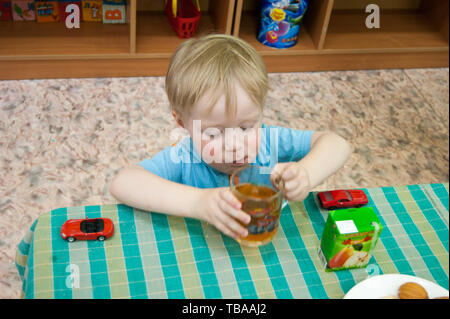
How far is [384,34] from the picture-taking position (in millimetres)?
2367

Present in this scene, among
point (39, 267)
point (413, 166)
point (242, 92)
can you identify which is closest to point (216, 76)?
point (242, 92)

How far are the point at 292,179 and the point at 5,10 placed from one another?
1768 mm

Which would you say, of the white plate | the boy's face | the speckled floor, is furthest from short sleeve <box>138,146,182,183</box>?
the speckled floor

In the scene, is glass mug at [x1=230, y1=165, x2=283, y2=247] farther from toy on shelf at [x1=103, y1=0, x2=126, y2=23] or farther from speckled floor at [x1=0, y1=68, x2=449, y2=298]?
toy on shelf at [x1=103, y1=0, x2=126, y2=23]

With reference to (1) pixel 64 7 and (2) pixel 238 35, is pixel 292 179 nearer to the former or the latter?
(2) pixel 238 35

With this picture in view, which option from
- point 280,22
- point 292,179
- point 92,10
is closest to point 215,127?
point 292,179

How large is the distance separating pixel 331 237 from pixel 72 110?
141 centimetres

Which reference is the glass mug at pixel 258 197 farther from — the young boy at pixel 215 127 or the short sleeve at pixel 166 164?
the short sleeve at pixel 166 164

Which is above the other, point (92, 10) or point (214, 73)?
point (214, 73)

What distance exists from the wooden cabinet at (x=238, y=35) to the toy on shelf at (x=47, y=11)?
1.0 inches

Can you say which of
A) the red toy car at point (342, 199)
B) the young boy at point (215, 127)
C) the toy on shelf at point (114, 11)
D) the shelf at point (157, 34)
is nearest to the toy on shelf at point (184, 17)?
the shelf at point (157, 34)

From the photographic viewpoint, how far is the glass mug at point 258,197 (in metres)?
0.68

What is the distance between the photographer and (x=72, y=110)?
6.20 feet

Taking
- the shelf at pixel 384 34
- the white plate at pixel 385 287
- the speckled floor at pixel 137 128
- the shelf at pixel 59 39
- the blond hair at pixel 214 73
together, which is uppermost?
the blond hair at pixel 214 73
